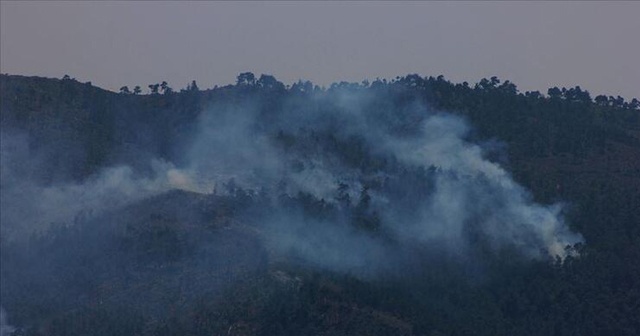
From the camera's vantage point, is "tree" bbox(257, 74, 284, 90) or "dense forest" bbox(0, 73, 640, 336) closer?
"dense forest" bbox(0, 73, 640, 336)

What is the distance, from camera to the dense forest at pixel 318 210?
9506cm

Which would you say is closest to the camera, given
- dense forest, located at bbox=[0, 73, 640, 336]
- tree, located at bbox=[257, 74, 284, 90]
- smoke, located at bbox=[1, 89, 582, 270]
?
dense forest, located at bbox=[0, 73, 640, 336]

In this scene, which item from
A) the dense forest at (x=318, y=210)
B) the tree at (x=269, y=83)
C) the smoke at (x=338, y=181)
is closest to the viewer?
the dense forest at (x=318, y=210)

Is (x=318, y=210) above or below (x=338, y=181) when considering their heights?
below

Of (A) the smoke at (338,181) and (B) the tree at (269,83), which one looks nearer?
(A) the smoke at (338,181)

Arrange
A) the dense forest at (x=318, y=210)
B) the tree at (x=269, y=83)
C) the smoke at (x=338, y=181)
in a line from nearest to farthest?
the dense forest at (x=318, y=210)
the smoke at (x=338, y=181)
the tree at (x=269, y=83)

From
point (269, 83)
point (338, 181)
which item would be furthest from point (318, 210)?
point (269, 83)

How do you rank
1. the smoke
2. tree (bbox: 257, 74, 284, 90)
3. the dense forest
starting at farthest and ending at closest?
tree (bbox: 257, 74, 284, 90) → the smoke → the dense forest

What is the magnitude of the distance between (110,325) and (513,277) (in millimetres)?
28166

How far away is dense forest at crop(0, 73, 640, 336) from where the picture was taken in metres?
95.1

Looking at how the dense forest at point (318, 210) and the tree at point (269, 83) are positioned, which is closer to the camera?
the dense forest at point (318, 210)

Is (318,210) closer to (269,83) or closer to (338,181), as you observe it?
(338,181)

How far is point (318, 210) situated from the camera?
109312mm

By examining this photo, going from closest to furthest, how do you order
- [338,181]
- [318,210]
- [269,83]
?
[318,210] < [338,181] < [269,83]
